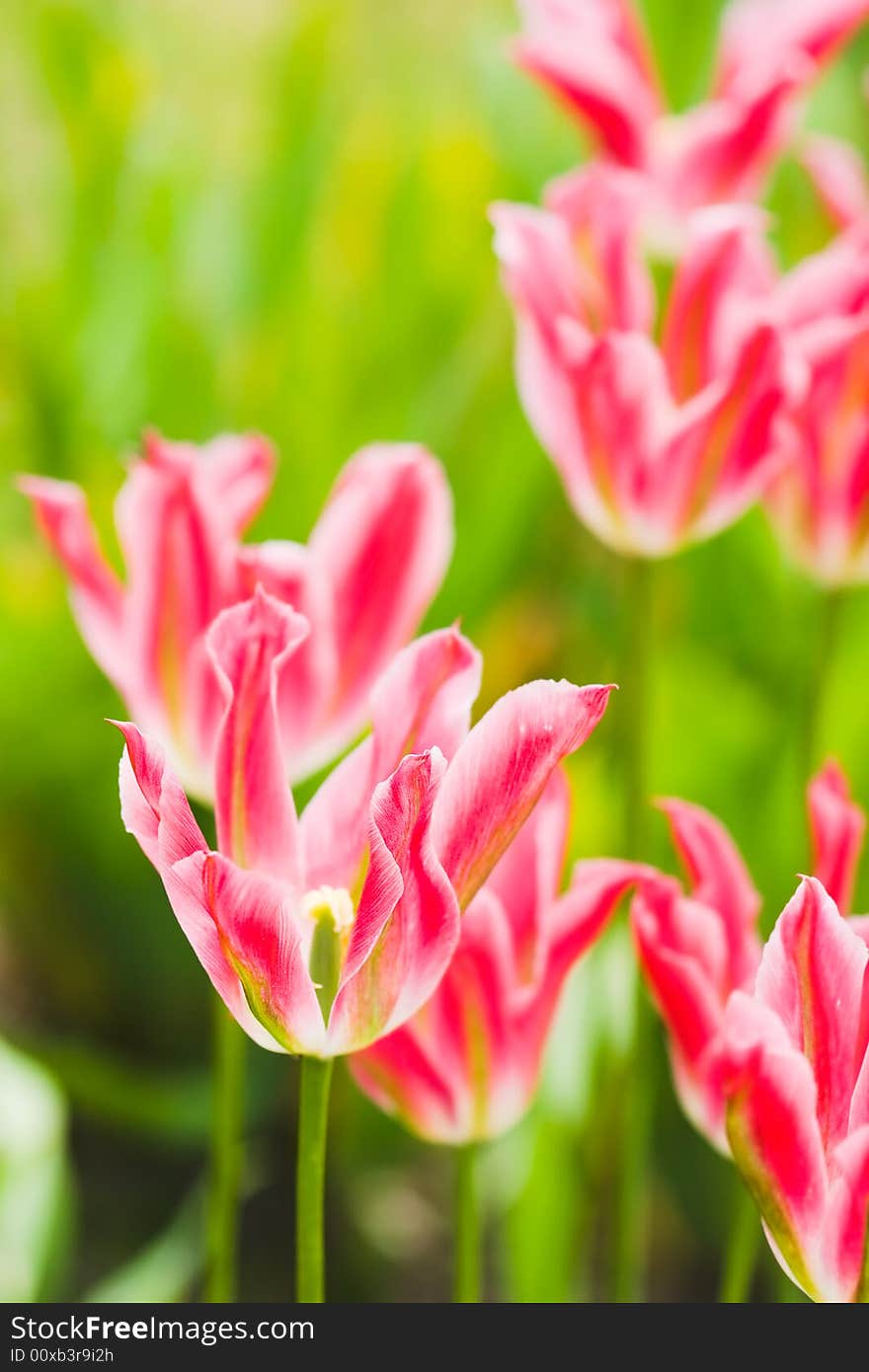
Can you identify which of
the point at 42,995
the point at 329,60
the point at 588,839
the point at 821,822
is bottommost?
the point at 42,995

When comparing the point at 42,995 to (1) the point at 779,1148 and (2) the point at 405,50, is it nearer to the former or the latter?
(1) the point at 779,1148

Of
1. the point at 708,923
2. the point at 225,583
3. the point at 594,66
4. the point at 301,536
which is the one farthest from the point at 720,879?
the point at 301,536

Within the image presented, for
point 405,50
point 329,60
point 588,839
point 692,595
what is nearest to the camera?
point 588,839

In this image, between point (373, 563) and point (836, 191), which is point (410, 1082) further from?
point (836, 191)

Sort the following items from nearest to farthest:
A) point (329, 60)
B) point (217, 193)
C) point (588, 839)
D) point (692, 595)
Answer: point (588, 839), point (692, 595), point (329, 60), point (217, 193)

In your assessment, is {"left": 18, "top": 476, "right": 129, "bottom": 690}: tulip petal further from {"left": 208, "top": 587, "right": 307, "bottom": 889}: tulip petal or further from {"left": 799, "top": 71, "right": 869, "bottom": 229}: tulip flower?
{"left": 799, "top": 71, "right": 869, "bottom": 229}: tulip flower

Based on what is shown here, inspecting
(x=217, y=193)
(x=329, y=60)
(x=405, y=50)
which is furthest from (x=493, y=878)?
(x=405, y=50)
